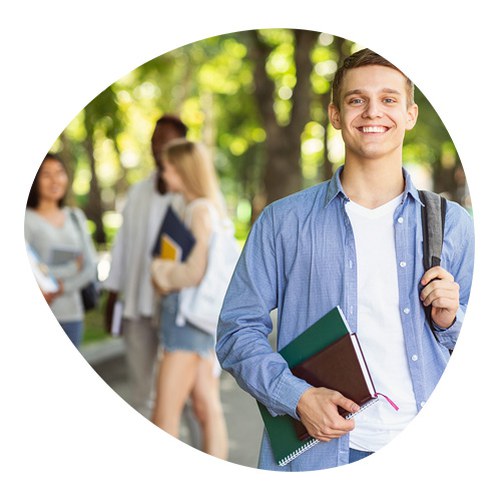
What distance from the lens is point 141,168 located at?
106 inches

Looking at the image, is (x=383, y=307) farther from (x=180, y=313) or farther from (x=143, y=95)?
(x=143, y=95)

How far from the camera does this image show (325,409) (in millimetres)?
1562

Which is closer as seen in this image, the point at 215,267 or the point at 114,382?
the point at 215,267

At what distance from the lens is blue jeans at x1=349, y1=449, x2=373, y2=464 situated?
1.67m

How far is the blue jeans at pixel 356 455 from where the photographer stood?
1.67 meters

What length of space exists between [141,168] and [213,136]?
A: 1.15 feet

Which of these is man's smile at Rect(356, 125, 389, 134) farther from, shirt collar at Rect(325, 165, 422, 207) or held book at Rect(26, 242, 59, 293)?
held book at Rect(26, 242, 59, 293)

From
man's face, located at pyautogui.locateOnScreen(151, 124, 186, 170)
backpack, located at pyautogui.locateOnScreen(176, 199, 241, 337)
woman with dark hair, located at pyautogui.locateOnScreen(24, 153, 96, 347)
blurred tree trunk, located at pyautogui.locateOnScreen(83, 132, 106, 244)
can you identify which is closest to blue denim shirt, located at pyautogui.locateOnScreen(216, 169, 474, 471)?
backpack, located at pyautogui.locateOnScreen(176, 199, 241, 337)

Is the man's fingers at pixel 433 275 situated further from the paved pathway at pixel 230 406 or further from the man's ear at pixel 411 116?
the paved pathway at pixel 230 406

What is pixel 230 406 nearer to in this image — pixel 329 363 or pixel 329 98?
pixel 329 363

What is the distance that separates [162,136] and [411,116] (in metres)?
1.06

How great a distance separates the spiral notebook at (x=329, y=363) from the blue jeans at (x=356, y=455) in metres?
Answer: 0.10

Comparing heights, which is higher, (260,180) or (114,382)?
(260,180)

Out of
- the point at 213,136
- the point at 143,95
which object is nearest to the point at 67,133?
the point at 143,95
